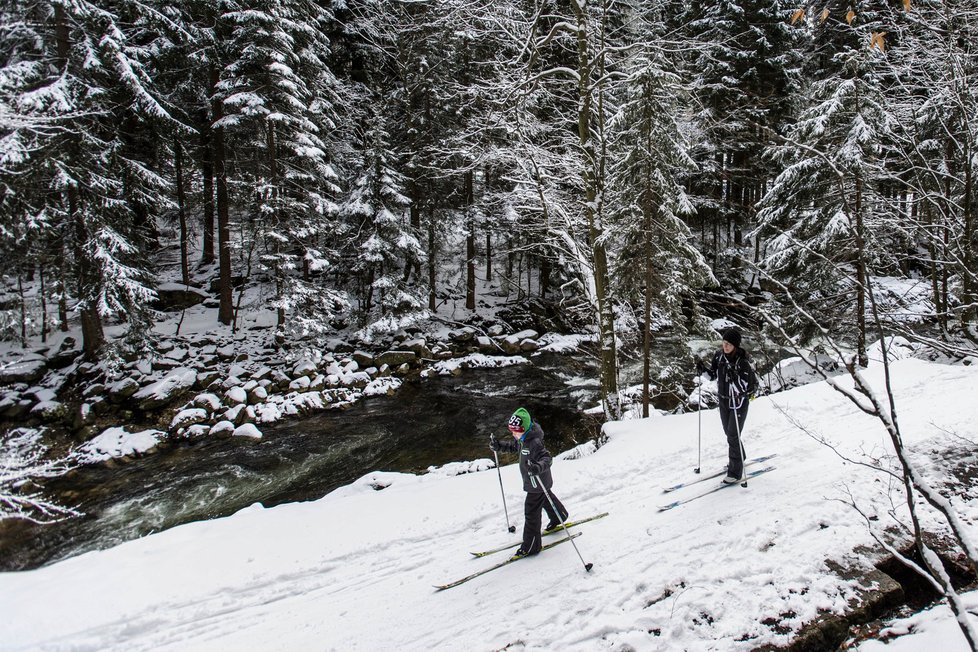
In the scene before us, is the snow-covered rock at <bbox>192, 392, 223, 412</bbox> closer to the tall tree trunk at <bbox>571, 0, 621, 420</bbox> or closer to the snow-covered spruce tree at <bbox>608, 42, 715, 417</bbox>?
the tall tree trunk at <bbox>571, 0, 621, 420</bbox>

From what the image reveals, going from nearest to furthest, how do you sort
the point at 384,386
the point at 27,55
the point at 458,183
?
the point at 27,55
the point at 384,386
the point at 458,183

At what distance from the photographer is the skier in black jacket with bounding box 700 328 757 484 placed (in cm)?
634

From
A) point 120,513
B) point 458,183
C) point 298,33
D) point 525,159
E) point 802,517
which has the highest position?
point 298,33

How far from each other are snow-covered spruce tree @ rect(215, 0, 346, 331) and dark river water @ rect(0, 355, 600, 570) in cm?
542

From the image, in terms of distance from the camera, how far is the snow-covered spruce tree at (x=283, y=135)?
16703mm

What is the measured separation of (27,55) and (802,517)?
69.3ft

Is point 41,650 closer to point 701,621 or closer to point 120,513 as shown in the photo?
point 120,513

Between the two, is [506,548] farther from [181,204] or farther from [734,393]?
[181,204]

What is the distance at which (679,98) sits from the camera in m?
10.4

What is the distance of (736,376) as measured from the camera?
6410 mm

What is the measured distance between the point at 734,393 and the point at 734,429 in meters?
0.47

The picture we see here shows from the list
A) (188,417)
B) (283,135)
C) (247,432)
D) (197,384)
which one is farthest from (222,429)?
(283,135)

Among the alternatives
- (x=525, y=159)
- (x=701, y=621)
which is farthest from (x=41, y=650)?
(x=525, y=159)

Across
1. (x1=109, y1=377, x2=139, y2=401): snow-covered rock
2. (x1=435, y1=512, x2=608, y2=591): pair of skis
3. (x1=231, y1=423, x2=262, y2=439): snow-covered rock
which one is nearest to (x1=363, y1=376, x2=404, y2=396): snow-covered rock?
(x1=231, y1=423, x2=262, y2=439): snow-covered rock
